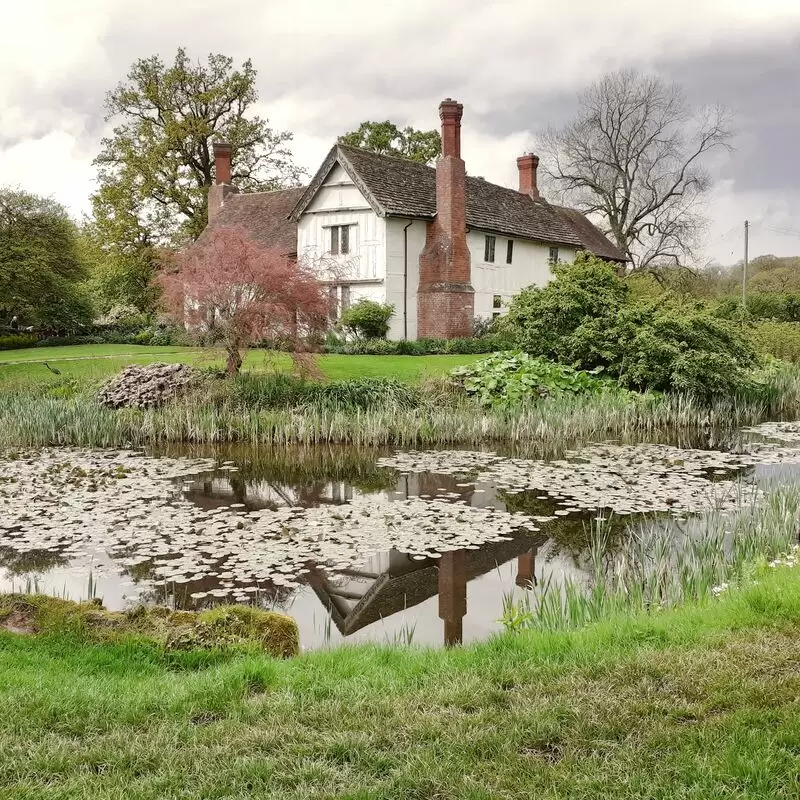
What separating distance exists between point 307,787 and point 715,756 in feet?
5.61

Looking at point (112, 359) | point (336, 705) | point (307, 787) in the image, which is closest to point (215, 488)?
point (336, 705)

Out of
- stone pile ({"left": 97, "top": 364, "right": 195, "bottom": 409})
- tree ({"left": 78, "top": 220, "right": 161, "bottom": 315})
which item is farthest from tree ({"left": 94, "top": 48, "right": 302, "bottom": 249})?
stone pile ({"left": 97, "top": 364, "right": 195, "bottom": 409})

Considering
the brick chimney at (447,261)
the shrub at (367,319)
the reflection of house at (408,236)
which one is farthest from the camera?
the brick chimney at (447,261)

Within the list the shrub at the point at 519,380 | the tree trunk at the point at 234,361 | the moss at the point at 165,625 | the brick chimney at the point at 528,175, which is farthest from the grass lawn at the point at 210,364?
the brick chimney at the point at 528,175

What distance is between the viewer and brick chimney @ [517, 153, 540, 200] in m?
42.2

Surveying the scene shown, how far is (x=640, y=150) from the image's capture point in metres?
47.0

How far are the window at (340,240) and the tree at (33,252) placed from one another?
9766 millimetres

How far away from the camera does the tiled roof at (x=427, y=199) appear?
3111 cm

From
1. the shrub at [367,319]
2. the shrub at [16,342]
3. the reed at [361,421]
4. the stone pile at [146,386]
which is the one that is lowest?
the reed at [361,421]

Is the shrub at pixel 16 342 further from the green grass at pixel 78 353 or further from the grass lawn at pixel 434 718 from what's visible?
the grass lawn at pixel 434 718

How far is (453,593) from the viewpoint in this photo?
276 inches

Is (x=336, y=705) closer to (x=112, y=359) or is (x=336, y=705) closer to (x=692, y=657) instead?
(x=692, y=657)

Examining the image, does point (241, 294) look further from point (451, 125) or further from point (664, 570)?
point (451, 125)

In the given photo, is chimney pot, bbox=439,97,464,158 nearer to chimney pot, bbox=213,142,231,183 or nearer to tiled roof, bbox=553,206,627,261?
tiled roof, bbox=553,206,627,261
